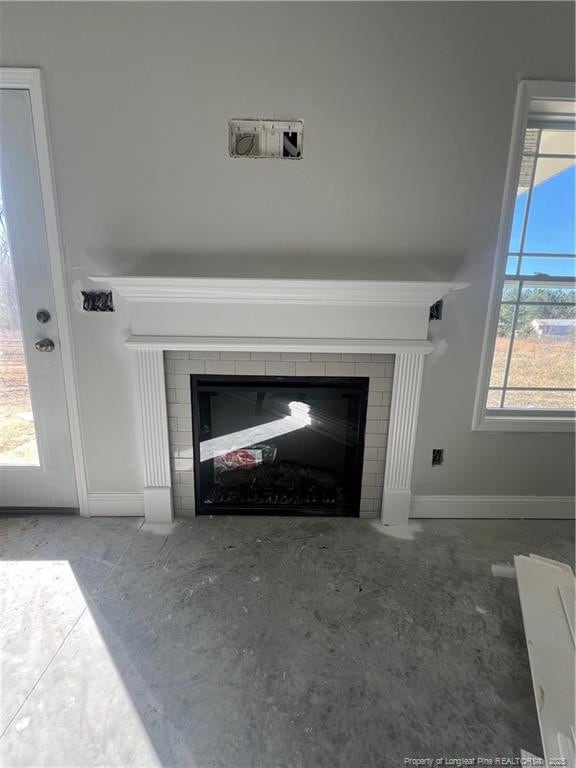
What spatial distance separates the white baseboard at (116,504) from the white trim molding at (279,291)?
3.45 ft

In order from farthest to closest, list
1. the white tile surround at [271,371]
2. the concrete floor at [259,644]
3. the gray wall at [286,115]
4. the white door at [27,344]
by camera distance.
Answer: the white tile surround at [271,371] < the white door at [27,344] < the gray wall at [286,115] < the concrete floor at [259,644]

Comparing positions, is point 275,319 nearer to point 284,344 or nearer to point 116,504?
point 284,344

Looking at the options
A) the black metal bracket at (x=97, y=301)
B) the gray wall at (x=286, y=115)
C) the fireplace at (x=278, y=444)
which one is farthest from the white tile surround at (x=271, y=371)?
the black metal bracket at (x=97, y=301)

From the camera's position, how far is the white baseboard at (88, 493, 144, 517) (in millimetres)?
2109

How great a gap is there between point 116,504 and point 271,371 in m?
1.10

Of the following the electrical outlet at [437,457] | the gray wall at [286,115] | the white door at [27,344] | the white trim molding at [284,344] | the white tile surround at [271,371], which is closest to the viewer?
the gray wall at [286,115]

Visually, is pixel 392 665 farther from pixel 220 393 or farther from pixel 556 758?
pixel 220 393

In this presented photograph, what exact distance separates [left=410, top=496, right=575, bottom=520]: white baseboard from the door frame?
179cm

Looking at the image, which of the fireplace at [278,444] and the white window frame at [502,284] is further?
the fireplace at [278,444]

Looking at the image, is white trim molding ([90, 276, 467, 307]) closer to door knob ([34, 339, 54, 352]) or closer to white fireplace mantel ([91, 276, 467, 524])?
white fireplace mantel ([91, 276, 467, 524])

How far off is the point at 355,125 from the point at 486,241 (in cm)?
79

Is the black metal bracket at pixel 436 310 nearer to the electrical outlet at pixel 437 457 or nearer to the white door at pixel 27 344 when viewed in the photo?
the electrical outlet at pixel 437 457

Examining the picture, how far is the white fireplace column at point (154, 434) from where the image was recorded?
191 centimetres

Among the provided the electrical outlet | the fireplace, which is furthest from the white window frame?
the fireplace
